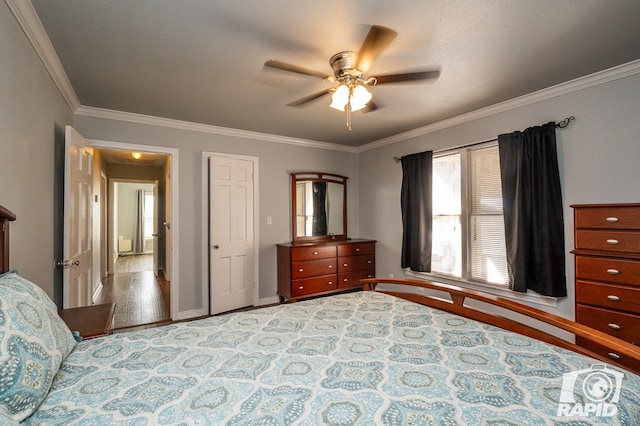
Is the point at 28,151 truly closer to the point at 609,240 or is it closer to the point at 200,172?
the point at 200,172

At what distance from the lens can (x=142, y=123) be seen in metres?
3.46

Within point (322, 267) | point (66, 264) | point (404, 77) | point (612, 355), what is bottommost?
point (612, 355)

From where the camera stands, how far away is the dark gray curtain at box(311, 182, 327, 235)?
4.69 metres

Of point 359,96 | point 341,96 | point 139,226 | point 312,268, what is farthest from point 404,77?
point 139,226

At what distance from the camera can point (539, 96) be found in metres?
2.85

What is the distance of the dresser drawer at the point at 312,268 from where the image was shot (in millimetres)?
3994

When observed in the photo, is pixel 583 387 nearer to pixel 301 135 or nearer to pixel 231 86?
pixel 231 86

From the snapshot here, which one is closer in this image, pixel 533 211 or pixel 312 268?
pixel 533 211

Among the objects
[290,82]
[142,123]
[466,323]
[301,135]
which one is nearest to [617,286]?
[466,323]

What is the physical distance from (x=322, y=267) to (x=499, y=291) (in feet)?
6.96

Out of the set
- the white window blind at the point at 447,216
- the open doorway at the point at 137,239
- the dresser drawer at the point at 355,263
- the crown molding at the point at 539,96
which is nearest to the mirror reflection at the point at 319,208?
the dresser drawer at the point at 355,263

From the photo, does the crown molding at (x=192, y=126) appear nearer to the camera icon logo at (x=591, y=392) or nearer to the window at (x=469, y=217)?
the window at (x=469, y=217)

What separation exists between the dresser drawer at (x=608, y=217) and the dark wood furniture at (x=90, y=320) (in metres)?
3.22

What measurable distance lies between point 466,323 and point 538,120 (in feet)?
7.57
